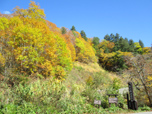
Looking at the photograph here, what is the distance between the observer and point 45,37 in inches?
547

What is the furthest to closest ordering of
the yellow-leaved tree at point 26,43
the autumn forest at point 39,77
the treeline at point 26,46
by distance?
the yellow-leaved tree at point 26,43, the treeline at point 26,46, the autumn forest at point 39,77

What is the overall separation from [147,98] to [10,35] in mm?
14404

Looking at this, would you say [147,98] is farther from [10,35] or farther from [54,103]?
[10,35]

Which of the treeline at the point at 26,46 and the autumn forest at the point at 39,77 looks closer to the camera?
the autumn forest at the point at 39,77

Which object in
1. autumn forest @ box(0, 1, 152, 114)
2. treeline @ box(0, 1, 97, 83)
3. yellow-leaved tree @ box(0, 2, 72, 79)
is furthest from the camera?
yellow-leaved tree @ box(0, 2, 72, 79)

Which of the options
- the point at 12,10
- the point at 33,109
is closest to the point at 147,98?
the point at 33,109

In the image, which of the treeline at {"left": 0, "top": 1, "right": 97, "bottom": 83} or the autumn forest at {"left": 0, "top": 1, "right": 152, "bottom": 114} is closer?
the autumn forest at {"left": 0, "top": 1, "right": 152, "bottom": 114}

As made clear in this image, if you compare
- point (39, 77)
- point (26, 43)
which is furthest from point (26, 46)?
point (39, 77)

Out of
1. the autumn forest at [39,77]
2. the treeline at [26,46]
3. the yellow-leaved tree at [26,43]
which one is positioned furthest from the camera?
the yellow-leaved tree at [26,43]

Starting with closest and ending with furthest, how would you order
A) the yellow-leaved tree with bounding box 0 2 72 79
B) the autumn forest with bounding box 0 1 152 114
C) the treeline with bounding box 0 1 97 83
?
the autumn forest with bounding box 0 1 152 114
the treeline with bounding box 0 1 97 83
the yellow-leaved tree with bounding box 0 2 72 79

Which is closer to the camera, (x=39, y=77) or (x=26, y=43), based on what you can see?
(x=26, y=43)

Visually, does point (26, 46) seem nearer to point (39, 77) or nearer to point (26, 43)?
point (26, 43)

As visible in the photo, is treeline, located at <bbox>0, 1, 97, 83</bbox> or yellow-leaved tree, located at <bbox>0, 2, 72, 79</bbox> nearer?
treeline, located at <bbox>0, 1, 97, 83</bbox>

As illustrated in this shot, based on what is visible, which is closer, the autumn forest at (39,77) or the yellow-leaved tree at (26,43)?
the autumn forest at (39,77)
